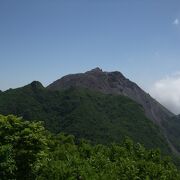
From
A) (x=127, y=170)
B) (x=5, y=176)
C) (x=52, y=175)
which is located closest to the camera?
(x=5, y=176)

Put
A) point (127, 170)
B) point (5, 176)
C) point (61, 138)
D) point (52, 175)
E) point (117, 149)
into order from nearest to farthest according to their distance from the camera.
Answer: point (5, 176) < point (52, 175) < point (127, 170) < point (117, 149) < point (61, 138)

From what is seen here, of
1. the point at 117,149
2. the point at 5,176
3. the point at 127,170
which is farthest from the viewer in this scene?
the point at 117,149

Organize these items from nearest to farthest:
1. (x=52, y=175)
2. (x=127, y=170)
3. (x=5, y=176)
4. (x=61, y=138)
Result: (x=5, y=176)
(x=52, y=175)
(x=127, y=170)
(x=61, y=138)

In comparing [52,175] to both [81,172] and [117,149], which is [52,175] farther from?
[117,149]

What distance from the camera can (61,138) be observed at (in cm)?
9800

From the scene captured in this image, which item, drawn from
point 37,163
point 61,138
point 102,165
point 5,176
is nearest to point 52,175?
point 37,163

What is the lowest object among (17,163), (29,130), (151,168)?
(151,168)

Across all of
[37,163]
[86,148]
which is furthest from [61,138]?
[37,163]

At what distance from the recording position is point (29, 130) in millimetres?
53594

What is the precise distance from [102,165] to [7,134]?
15.3 meters

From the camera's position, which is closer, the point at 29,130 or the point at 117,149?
the point at 29,130

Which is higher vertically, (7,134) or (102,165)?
(7,134)

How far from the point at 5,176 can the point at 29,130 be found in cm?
662

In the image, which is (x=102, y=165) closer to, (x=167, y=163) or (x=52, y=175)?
(x=52, y=175)
